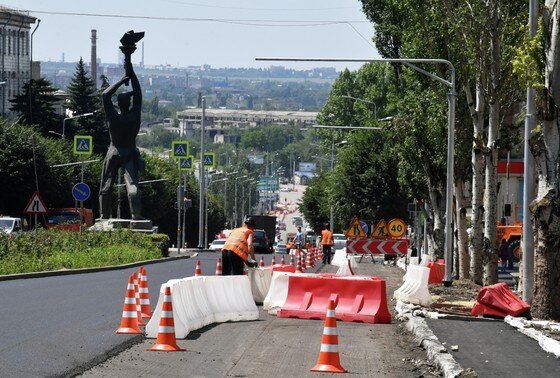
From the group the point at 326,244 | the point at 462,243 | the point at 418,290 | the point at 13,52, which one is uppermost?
the point at 13,52

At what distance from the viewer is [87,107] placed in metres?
131

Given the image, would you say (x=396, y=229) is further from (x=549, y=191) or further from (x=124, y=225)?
(x=549, y=191)

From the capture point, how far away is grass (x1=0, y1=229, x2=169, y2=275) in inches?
1566

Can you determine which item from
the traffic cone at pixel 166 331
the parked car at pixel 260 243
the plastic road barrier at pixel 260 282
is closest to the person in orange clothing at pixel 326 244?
the parked car at pixel 260 243

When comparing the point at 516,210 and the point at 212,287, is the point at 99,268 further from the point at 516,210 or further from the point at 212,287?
the point at 516,210

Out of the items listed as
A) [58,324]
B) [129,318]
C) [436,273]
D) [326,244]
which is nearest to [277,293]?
[58,324]

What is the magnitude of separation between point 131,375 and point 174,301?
175 inches

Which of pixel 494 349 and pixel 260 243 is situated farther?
pixel 260 243

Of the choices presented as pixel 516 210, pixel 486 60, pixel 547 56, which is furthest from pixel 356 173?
pixel 547 56

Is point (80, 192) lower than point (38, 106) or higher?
lower

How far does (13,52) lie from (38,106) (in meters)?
22.5

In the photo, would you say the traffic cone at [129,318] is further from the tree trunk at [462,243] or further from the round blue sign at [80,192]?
the round blue sign at [80,192]

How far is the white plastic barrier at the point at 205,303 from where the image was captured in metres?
20.4

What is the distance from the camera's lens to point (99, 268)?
42.8 meters
